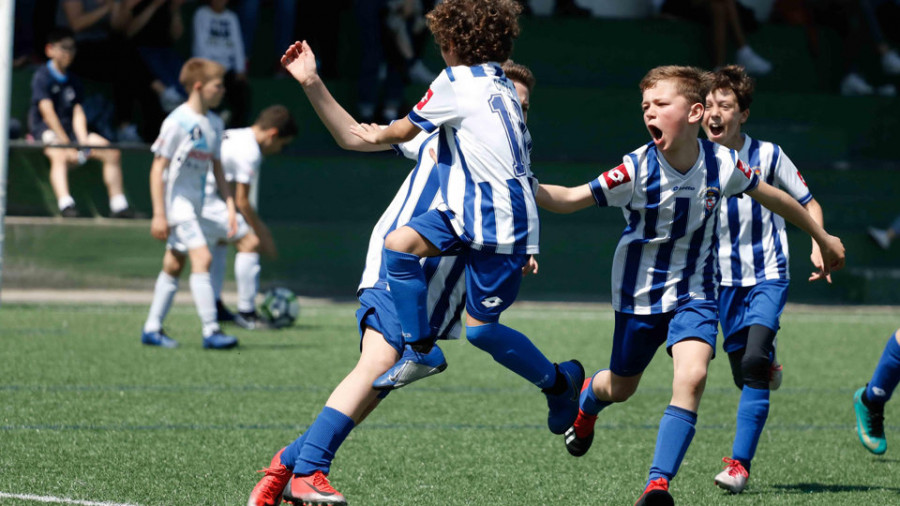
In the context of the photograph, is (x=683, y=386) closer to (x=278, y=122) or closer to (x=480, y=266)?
(x=480, y=266)

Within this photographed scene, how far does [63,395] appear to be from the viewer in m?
6.24

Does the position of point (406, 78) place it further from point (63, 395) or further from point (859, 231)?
point (63, 395)

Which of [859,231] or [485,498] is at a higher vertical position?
[485,498]

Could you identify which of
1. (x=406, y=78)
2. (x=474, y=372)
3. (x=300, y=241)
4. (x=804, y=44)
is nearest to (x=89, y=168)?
(x=300, y=241)

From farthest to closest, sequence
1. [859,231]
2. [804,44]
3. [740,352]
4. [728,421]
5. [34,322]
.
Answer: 1. [804,44]
2. [859,231]
3. [34,322]
4. [728,421]
5. [740,352]

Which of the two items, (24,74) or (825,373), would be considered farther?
(24,74)

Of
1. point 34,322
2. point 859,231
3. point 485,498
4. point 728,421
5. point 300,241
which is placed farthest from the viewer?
point 859,231

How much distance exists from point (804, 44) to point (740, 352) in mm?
12366

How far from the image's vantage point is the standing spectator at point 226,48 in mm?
13289

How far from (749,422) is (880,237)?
30.2 feet

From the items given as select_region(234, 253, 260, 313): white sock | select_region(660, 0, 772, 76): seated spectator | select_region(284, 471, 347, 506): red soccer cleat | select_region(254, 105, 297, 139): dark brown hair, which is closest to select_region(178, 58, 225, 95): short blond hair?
select_region(254, 105, 297, 139): dark brown hair

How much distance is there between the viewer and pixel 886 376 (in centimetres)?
534

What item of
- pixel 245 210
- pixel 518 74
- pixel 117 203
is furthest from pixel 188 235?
pixel 518 74

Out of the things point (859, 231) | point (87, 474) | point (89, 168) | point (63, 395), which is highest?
point (87, 474)
